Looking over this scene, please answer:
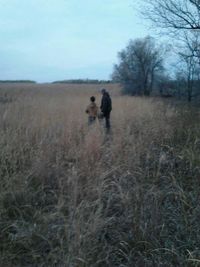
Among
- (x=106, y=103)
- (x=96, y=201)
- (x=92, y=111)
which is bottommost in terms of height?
(x=96, y=201)

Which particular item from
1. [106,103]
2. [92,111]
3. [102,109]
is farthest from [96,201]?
[106,103]

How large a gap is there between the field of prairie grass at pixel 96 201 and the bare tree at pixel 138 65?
5554 cm

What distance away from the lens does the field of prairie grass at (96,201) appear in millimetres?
4539

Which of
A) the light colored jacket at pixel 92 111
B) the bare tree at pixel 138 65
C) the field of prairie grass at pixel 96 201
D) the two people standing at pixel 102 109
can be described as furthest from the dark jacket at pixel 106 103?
the bare tree at pixel 138 65

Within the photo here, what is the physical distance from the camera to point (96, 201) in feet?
16.5

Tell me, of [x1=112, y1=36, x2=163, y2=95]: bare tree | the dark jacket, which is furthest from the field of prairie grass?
[x1=112, y1=36, x2=163, y2=95]: bare tree

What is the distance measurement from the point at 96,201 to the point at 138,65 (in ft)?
196

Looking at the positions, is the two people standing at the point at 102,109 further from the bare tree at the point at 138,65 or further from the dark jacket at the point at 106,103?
the bare tree at the point at 138,65

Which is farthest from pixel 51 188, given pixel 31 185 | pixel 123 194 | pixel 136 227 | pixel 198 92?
pixel 198 92

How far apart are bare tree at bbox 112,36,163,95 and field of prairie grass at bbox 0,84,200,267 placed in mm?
55539

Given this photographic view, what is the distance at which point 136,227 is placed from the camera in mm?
4871

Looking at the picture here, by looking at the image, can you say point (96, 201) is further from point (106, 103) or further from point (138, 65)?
point (138, 65)

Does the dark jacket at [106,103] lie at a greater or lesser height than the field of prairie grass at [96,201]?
greater

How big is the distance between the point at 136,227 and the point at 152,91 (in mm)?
57085
